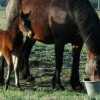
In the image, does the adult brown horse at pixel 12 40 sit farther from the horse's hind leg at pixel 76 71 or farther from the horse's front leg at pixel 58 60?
the horse's hind leg at pixel 76 71

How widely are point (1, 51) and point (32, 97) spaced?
1.82m

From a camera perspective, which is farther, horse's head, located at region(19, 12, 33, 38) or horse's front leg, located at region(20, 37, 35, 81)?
horse's front leg, located at region(20, 37, 35, 81)

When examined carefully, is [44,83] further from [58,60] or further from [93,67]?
[93,67]

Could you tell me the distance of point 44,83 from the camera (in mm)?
9062

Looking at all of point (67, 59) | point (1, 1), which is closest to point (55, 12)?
point (67, 59)

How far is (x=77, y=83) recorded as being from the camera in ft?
28.2

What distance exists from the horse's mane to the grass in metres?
1.00

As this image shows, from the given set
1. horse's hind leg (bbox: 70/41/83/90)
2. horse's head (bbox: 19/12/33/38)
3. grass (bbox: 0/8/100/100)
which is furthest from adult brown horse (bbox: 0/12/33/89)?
horse's hind leg (bbox: 70/41/83/90)

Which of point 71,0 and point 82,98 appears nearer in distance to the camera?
point 82,98

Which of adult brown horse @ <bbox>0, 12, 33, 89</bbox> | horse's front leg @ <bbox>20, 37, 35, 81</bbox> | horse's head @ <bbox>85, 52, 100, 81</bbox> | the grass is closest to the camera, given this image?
the grass

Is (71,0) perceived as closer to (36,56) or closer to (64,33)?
(64,33)

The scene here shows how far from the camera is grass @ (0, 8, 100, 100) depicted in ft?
22.9

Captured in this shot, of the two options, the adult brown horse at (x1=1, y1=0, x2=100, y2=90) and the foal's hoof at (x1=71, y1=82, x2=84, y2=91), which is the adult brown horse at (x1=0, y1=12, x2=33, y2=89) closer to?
the adult brown horse at (x1=1, y1=0, x2=100, y2=90)

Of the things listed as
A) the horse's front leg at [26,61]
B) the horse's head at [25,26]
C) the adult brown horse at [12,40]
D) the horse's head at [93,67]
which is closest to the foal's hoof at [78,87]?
the horse's head at [93,67]
